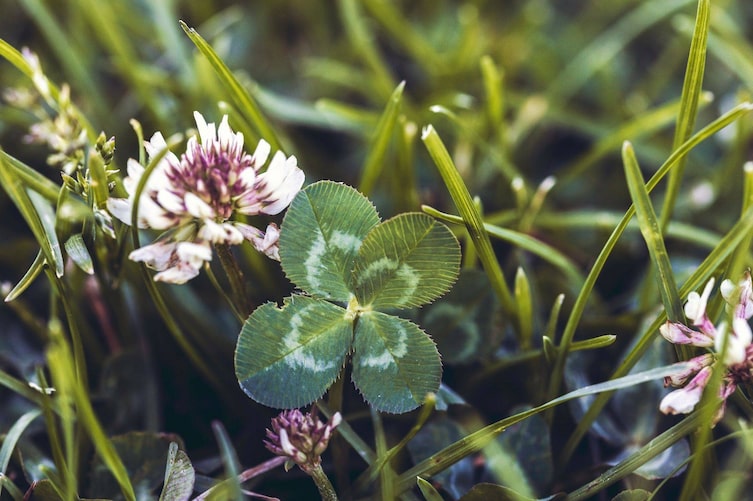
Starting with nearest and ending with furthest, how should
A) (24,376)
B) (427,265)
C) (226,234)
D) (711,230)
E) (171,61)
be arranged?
(226,234)
(427,265)
(24,376)
(711,230)
(171,61)

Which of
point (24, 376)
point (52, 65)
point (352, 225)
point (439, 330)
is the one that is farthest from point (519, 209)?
point (52, 65)

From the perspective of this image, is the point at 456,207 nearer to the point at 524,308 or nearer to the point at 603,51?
the point at 524,308

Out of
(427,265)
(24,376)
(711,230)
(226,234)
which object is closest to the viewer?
(226,234)

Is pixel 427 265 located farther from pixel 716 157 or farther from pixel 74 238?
pixel 716 157

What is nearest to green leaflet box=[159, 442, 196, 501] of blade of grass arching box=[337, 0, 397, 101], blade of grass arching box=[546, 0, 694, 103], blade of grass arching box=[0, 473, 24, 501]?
blade of grass arching box=[0, 473, 24, 501]

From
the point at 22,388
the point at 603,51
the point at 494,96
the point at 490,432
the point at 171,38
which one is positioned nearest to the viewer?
the point at 490,432

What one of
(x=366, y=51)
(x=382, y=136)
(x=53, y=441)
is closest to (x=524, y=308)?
(x=382, y=136)

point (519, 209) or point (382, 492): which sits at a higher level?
Answer: point (519, 209)
